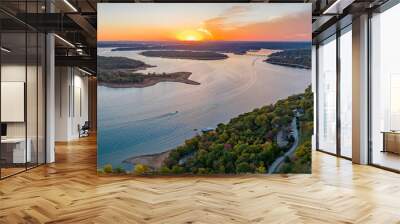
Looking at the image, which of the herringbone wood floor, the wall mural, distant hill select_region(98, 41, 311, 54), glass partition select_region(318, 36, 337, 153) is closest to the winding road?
the wall mural

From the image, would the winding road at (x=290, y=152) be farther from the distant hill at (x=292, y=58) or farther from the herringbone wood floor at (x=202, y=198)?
→ the distant hill at (x=292, y=58)

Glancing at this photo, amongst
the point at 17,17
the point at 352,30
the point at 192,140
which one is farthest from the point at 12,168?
the point at 352,30

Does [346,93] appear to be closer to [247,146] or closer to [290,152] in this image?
[290,152]

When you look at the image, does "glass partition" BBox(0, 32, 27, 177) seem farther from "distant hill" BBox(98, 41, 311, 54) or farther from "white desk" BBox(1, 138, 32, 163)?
"distant hill" BBox(98, 41, 311, 54)

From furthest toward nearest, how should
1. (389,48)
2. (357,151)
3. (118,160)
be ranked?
(357,151), (389,48), (118,160)

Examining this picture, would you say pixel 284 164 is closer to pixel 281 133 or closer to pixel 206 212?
pixel 281 133
